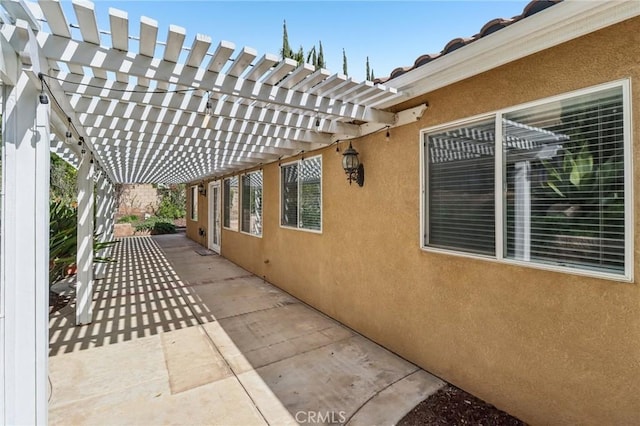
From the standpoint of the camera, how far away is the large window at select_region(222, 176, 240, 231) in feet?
33.6

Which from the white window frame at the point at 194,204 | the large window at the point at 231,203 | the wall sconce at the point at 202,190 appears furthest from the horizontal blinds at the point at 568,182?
the white window frame at the point at 194,204

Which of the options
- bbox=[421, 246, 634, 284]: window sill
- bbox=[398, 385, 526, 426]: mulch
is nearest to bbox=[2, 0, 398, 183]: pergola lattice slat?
bbox=[421, 246, 634, 284]: window sill

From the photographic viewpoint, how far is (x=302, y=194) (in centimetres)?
638

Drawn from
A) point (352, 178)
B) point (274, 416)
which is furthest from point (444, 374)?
point (352, 178)

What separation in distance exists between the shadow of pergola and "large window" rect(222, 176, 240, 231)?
243 centimetres

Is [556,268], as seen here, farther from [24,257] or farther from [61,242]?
[61,242]

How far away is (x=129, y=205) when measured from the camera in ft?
75.1

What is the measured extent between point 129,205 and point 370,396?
2467 centimetres

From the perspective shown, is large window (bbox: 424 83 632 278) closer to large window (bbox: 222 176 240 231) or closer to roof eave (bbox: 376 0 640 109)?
roof eave (bbox: 376 0 640 109)

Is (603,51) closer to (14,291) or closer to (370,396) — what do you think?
(370,396)

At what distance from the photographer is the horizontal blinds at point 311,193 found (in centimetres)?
→ 587

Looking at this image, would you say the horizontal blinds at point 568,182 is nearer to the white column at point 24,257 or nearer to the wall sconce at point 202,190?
the white column at point 24,257

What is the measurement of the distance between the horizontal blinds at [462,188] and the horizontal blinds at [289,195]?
3.50 m

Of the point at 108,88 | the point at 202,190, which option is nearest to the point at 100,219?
the point at 202,190
